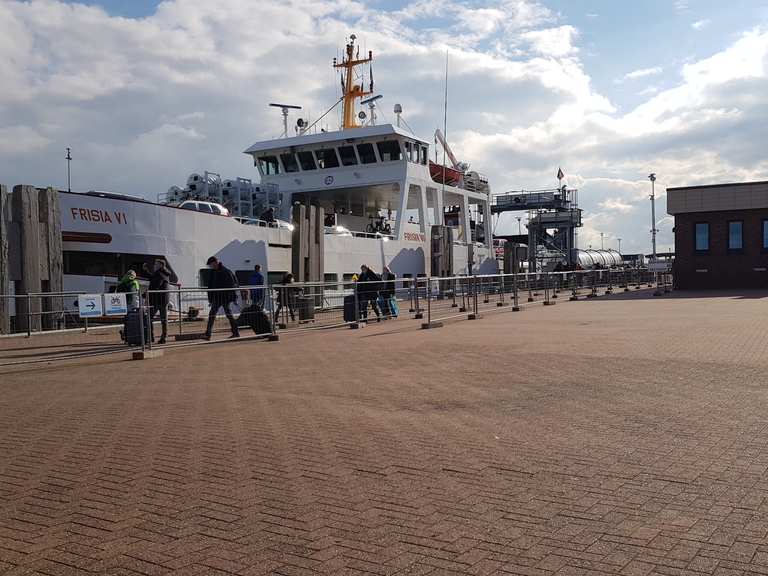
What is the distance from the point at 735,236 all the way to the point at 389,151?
51.5ft

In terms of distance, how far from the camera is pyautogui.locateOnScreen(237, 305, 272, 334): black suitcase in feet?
44.8

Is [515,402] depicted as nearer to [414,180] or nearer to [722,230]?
[414,180]

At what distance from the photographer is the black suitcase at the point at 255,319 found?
13.7 m

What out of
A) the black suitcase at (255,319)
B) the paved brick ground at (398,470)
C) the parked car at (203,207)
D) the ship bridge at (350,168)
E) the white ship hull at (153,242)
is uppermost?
the ship bridge at (350,168)

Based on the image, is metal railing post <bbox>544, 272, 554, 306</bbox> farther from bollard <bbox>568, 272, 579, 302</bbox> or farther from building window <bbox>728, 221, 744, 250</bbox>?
building window <bbox>728, 221, 744, 250</bbox>

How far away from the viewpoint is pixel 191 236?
19.2 metres

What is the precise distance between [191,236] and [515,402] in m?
14.7

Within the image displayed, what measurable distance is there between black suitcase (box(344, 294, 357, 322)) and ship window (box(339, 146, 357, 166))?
1393cm

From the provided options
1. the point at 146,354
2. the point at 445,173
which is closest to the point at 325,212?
the point at 445,173

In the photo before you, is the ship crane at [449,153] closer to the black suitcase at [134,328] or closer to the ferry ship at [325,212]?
the ferry ship at [325,212]

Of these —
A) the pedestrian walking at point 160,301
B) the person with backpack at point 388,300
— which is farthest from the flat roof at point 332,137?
the pedestrian walking at point 160,301

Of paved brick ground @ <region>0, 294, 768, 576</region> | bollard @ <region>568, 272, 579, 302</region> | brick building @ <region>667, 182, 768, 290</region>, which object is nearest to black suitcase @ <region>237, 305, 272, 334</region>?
paved brick ground @ <region>0, 294, 768, 576</region>

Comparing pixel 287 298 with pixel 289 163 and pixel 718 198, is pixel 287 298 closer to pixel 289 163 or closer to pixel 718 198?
pixel 289 163

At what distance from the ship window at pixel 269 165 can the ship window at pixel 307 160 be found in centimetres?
118
